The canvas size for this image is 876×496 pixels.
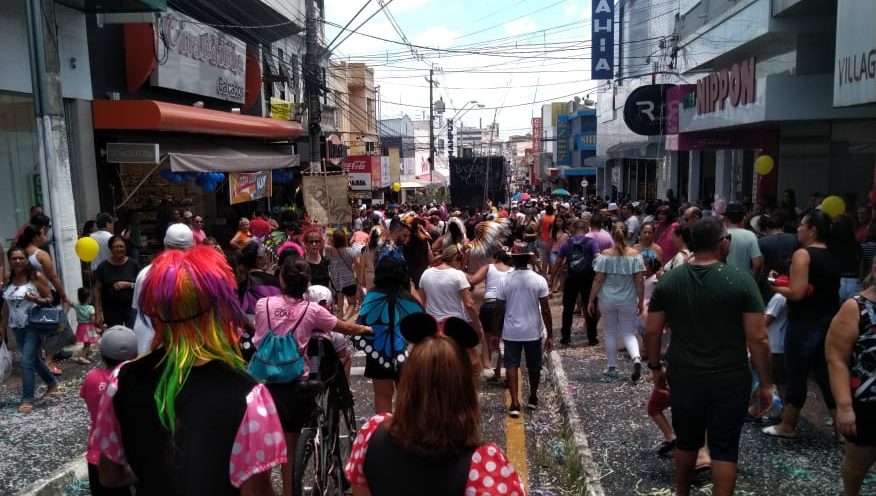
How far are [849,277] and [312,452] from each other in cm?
487

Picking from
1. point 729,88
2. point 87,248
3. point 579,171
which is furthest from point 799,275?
point 579,171

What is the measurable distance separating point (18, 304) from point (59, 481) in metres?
2.57

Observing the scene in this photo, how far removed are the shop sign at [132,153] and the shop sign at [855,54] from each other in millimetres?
10477

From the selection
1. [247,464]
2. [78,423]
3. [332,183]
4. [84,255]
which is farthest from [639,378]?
[332,183]

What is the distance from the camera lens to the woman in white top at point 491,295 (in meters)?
7.32

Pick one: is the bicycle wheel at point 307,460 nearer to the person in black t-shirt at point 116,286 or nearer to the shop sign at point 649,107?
the person in black t-shirt at point 116,286

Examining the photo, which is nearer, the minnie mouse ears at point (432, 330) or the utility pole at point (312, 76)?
the minnie mouse ears at point (432, 330)

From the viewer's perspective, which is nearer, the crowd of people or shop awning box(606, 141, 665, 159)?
the crowd of people

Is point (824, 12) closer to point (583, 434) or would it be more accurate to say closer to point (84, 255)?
point (583, 434)

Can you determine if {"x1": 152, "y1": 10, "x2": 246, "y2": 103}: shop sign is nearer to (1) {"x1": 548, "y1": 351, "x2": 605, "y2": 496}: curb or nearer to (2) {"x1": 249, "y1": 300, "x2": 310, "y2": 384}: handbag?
(1) {"x1": 548, "y1": 351, "x2": 605, "y2": 496}: curb

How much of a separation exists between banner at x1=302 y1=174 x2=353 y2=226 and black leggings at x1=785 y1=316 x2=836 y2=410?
12.1 meters

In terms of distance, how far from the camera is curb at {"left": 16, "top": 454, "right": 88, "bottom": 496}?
5066 millimetres

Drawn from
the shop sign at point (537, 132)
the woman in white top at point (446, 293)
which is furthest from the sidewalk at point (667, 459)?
the shop sign at point (537, 132)

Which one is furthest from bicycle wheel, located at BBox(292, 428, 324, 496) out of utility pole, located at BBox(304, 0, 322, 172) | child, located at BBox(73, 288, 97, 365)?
utility pole, located at BBox(304, 0, 322, 172)
